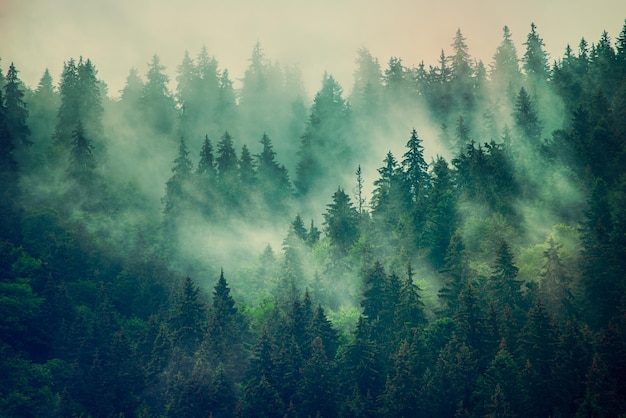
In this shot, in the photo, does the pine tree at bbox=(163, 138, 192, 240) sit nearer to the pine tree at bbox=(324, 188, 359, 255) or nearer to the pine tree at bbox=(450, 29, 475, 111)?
the pine tree at bbox=(324, 188, 359, 255)

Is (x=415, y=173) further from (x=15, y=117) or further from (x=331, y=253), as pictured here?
(x=15, y=117)

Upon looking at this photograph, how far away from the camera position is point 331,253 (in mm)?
91250

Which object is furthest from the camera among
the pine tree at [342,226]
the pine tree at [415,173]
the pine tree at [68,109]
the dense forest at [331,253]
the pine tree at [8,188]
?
the pine tree at [68,109]

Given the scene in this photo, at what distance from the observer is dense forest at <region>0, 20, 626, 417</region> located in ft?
213

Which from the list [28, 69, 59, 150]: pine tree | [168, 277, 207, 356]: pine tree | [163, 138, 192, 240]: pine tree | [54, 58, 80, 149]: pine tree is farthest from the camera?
[28, 69, 59, 150]: pine tree

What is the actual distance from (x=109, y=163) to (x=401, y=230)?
A: 48470 millimetres

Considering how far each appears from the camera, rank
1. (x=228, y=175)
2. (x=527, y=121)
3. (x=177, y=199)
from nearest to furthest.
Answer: (x=527, y=121) < (x=177, y=199) < (x=228, y=175)

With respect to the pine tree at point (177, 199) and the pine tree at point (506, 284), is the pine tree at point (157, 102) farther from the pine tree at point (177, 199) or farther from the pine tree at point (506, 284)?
the pine tree at point (506, 284)

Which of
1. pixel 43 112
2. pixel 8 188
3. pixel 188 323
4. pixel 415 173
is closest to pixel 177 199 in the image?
pixel 8 188

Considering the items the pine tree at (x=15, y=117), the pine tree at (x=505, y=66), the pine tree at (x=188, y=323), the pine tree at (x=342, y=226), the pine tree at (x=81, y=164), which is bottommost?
the pine tree at (x=188, y=323)

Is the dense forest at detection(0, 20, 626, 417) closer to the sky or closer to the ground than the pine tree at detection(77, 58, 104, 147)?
closer to the ground

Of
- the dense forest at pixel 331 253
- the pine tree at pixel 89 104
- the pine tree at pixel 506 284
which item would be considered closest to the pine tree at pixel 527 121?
the dense forest at pixel 331 253

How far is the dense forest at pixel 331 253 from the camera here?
64.8 meters

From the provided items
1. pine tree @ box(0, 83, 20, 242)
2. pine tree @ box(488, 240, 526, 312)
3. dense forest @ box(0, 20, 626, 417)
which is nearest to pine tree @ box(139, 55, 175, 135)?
dense forest @ box(0, 20, 626, 417)
